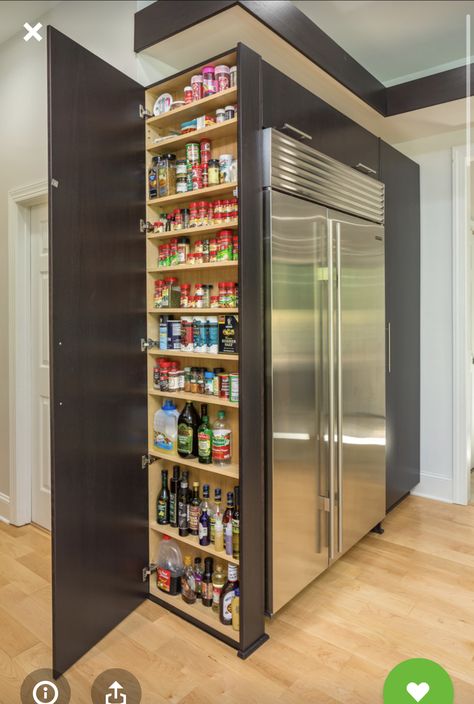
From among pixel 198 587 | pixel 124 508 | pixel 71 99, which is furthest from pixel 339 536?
pixel 71 99

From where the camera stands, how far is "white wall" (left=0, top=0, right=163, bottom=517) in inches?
84.0

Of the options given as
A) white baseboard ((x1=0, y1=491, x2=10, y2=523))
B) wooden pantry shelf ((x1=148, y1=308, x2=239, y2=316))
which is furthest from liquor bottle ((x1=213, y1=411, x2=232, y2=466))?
white baseboard ((x1=0, y1=491, x2=10, y2=523))

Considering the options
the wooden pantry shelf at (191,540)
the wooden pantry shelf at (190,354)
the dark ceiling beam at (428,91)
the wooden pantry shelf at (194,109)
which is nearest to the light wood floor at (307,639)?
the wooden pantry shelf at (191,540)

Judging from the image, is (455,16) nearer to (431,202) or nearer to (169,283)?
(169,283)

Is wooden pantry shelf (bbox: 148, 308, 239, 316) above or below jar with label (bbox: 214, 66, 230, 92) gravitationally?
below

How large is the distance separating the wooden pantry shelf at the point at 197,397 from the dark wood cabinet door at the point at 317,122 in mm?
A: 1022

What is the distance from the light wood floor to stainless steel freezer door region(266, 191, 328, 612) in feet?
0.60

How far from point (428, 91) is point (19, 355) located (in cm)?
262

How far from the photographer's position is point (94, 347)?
1734 mm

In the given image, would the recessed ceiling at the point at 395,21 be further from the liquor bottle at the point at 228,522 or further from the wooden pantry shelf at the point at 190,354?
the liquor bottle at the point at 228,522

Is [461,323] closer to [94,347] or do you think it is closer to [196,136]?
[196,136]

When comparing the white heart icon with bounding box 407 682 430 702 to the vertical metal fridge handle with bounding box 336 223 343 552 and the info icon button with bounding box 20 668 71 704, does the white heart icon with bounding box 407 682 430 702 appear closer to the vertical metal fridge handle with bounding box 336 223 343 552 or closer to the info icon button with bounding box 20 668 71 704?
the vertical metal fridge handle with bounding box 336 223 343 552

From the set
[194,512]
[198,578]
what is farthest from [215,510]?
[198,578]

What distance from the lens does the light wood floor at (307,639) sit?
1575mm
